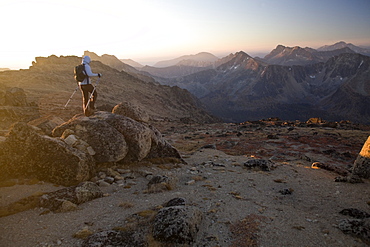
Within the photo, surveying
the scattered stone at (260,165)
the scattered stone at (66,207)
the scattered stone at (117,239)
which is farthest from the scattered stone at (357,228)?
the scattered stone at (66,207)

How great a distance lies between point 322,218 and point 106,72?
13455 centimetres

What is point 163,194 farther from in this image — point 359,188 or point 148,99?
point 148,99

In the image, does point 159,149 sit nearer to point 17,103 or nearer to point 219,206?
point 219,206

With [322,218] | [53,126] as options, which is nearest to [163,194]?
[322,218]

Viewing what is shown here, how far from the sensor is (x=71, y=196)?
8.38m

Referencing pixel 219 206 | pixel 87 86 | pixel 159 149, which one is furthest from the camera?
pixel 159 149

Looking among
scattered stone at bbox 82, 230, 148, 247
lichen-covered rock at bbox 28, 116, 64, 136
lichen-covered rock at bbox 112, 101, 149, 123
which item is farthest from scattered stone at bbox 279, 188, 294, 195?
lichen-covered rock at bbox 28, 116, 64, 136

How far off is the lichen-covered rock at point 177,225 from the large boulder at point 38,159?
5022mm

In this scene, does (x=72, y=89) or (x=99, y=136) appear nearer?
(x=99, y=136)

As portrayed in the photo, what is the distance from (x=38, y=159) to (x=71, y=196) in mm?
2712

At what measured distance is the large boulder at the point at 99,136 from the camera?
1152 centimetres

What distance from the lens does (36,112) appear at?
37.7m

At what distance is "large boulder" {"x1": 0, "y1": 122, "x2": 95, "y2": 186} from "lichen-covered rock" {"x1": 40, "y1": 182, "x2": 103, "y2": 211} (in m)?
0.77

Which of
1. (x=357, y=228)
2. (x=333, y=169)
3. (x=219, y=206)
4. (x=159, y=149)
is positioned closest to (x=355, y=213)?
(x=357, y=228)
